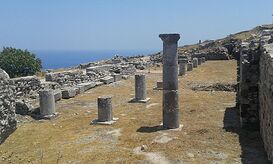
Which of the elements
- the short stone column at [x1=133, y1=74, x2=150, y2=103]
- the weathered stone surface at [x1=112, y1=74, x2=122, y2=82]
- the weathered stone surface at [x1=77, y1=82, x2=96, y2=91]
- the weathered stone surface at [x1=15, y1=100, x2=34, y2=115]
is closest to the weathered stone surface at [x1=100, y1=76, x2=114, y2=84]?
the weathered stone surface at [x1=112, y1=74, x2=122, y2=82]

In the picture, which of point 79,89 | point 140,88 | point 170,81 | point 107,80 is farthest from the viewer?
point 107,80

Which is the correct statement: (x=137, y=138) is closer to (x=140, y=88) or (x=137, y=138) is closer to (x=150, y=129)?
(x=150, y=129)

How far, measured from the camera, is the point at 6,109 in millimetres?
13695

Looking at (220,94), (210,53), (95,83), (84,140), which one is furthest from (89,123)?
(210,53)

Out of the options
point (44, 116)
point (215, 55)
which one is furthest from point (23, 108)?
point (215, 55)

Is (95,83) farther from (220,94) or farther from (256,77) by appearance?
(256,77)

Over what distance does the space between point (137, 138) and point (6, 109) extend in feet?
15.4

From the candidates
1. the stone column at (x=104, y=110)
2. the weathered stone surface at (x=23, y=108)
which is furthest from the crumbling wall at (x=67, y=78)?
the stone column at (x=104, y=110)

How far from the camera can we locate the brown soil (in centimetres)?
1123

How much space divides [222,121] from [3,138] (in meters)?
7.90

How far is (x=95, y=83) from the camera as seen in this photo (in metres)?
25.0

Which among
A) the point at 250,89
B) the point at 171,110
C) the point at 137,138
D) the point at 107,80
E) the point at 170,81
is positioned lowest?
the point at 137,138

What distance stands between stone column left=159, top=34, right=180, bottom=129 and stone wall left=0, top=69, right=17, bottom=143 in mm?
5536

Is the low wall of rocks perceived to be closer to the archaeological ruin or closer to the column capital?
the archaeological ruin
